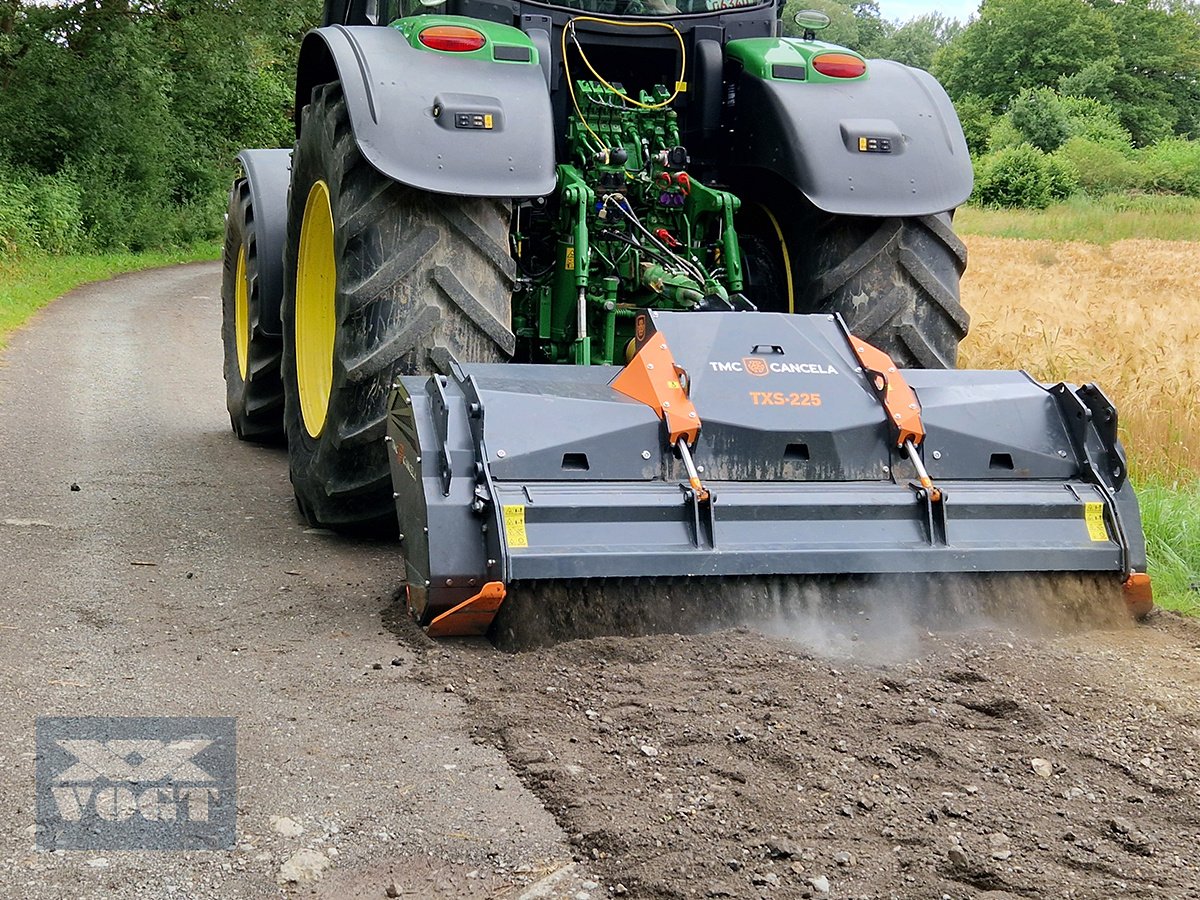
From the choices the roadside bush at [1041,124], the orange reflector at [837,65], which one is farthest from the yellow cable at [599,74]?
the roadside bush at [1041,124]

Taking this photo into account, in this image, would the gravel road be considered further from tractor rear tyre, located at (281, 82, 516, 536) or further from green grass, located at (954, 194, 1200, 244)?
green grass, located at (954, 194, 1200, 244)

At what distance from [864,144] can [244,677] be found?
2.68 metres

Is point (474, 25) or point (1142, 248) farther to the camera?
point (1142, 248)

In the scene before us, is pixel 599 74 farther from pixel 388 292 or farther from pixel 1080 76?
pixel 1080 76

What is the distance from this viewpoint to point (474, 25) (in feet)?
15.2

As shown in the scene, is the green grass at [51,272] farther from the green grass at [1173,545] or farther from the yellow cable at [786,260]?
the green grass at [1173,545]

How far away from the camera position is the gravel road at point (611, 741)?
2496 millimetres

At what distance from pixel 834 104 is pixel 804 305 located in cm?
71

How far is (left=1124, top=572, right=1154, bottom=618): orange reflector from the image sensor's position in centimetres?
392

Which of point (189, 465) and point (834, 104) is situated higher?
point (834, 104)

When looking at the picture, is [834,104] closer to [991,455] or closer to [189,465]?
[991,455]

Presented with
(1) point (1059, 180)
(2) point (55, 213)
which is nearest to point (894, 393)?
(2) point (55, 213)

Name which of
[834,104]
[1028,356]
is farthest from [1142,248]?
[834,104]

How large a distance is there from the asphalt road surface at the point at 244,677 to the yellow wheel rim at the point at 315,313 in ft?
1.52
